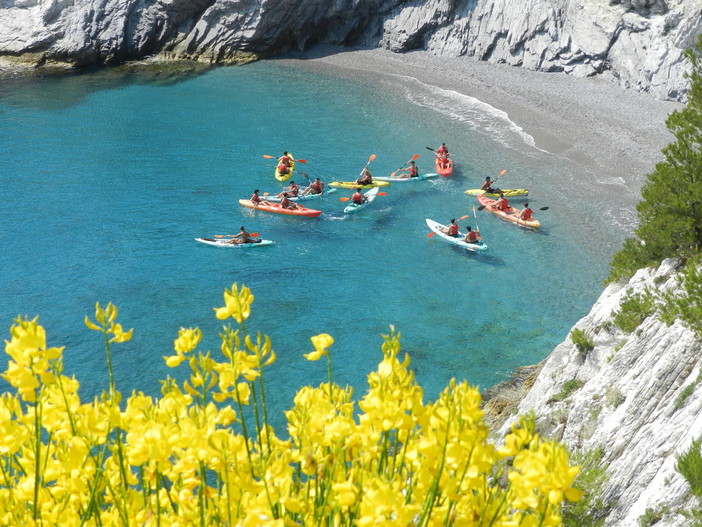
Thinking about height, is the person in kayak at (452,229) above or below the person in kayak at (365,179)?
above

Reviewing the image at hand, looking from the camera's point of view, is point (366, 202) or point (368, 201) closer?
point (366, 202)

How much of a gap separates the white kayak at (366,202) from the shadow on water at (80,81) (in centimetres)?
2117

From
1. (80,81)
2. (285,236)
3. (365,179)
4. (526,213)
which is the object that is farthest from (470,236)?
(80,81)

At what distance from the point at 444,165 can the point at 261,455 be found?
30202mm

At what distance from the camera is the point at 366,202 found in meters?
29.8

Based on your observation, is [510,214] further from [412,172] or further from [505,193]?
[412,172]

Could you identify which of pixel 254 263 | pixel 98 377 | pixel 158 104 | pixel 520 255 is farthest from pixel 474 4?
pixel 98 377

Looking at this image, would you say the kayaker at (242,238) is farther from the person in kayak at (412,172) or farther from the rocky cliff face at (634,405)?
the rocky cliff face at (634,405)

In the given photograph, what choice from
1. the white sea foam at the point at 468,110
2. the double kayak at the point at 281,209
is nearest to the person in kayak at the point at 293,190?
the double kayak at the point at 281,209

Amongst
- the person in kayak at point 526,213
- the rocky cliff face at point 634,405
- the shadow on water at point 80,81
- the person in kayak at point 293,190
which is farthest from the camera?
the shadow on water at point 80,81

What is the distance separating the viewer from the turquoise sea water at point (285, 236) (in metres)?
20.8

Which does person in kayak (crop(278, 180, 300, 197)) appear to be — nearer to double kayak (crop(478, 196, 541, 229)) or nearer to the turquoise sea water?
the turquoise sea water

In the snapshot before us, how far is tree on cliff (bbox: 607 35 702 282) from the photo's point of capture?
12.9m

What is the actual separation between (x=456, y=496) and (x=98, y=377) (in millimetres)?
16937
